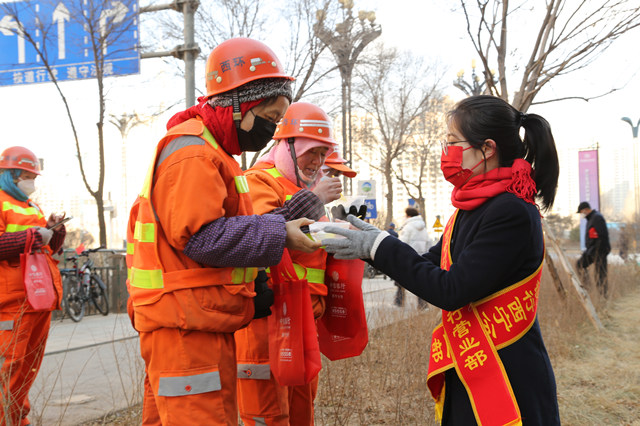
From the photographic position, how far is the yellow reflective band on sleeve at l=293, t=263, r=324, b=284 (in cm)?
261

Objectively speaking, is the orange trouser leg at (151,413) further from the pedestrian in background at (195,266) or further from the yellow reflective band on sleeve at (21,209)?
the yellow reflective band on sleeve at (21,209)

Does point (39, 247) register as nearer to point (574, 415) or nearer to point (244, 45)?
point (244, 45)

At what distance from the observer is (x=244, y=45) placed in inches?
83.7

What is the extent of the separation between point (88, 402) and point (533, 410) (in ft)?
13.2

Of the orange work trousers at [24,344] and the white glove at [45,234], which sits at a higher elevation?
the white glove at [45,234]

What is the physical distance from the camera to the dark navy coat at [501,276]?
1.81 metres

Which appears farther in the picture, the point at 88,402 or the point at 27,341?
the point at 88,402

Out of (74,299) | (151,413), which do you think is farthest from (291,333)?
(74,299)

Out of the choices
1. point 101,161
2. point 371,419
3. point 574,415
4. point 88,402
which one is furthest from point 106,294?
point 574,415

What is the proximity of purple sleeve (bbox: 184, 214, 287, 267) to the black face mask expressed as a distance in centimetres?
38

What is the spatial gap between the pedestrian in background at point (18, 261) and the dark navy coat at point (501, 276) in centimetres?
274

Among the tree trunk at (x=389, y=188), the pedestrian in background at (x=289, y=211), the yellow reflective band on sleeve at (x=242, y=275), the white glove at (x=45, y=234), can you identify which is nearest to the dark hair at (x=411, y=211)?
the white glove at (x=45, y=234)

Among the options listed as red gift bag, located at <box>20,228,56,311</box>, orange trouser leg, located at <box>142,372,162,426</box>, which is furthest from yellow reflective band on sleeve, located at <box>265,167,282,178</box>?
red gift bag, located at <box>20,228,56,311</box>

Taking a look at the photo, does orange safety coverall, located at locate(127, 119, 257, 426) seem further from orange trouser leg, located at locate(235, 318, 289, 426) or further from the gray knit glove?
orange trouser leg, located at locate(235, 318, 289, 426)
